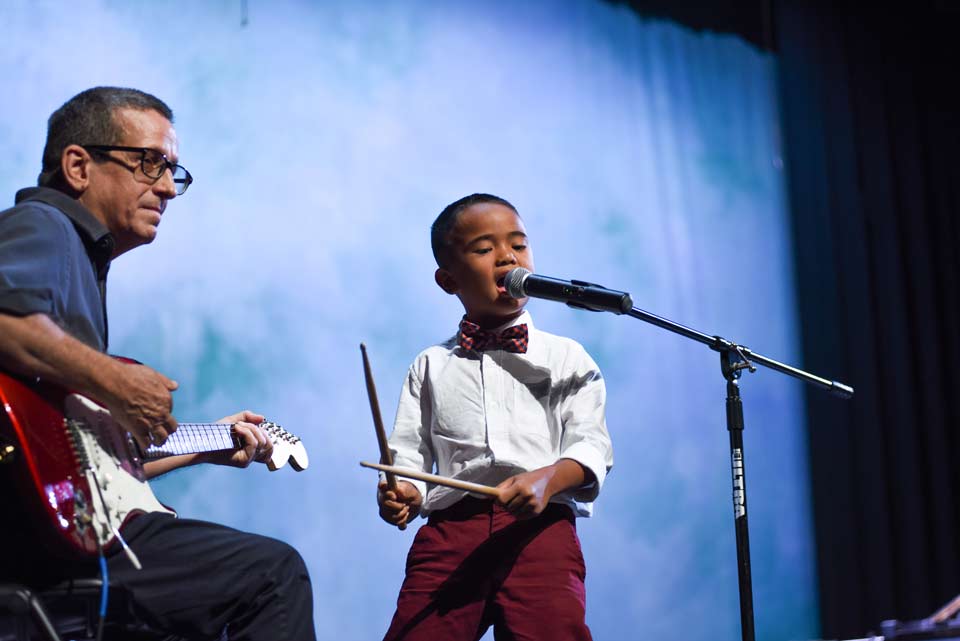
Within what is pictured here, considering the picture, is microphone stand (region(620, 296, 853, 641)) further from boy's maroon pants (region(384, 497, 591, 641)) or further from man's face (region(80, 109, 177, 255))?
man's face (region(80, 109, 177, 255))

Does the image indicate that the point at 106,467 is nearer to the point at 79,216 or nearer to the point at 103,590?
the point at 103,590

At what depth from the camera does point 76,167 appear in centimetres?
187

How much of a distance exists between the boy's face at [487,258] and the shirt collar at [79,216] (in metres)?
0.81

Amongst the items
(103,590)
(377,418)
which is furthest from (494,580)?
(103,590)

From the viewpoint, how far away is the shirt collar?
1.74 metres

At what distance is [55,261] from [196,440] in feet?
1.95

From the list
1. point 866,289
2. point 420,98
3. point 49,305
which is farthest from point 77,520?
point 866,289

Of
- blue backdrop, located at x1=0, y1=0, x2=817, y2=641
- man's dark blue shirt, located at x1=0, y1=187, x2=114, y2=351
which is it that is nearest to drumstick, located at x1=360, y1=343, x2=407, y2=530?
man's dark blue shirt, located at x1=0, y1=187, x2=114, y2=351

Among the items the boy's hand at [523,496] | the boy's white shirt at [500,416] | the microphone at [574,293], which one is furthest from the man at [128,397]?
the microphone at [574,293]

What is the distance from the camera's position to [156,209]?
195cm

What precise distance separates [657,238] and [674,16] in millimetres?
953

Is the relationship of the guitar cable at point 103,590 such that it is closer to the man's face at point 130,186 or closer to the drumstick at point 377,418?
the drumstick at point 377,418

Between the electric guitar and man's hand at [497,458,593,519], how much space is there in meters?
0.63

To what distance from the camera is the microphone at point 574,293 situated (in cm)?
186
